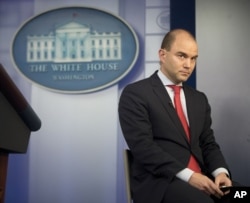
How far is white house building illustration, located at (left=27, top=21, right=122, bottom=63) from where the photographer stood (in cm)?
291

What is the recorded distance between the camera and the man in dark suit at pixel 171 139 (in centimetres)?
162

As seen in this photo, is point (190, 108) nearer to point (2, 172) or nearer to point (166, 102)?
point (166, 102)

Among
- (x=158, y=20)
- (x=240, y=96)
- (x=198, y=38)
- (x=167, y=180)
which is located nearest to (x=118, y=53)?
(x=158, y=20)

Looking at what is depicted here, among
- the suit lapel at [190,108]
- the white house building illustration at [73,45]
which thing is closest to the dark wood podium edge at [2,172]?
the suit lapel at [190,108]

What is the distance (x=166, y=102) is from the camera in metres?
1.89

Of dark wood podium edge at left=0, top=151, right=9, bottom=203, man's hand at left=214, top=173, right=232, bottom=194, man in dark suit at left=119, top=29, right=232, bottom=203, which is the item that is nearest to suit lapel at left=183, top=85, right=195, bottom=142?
man in dark suit at left=119, top=29, right=232, bottom=203

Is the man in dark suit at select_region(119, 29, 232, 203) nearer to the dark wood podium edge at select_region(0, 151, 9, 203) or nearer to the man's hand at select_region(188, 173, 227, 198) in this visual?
the man's hand at select_region(188, 173, 227, 198)

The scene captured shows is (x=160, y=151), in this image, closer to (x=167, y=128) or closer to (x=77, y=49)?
(x=167, y=128)

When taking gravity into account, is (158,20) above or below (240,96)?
above

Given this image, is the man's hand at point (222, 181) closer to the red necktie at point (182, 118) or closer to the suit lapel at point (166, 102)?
the red necktie at point (182, 118)

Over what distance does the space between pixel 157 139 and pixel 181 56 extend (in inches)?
18.2

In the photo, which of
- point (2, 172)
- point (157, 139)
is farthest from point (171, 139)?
point (2, 172)

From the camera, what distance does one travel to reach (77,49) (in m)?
2.94

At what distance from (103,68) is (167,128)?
3.91ft
